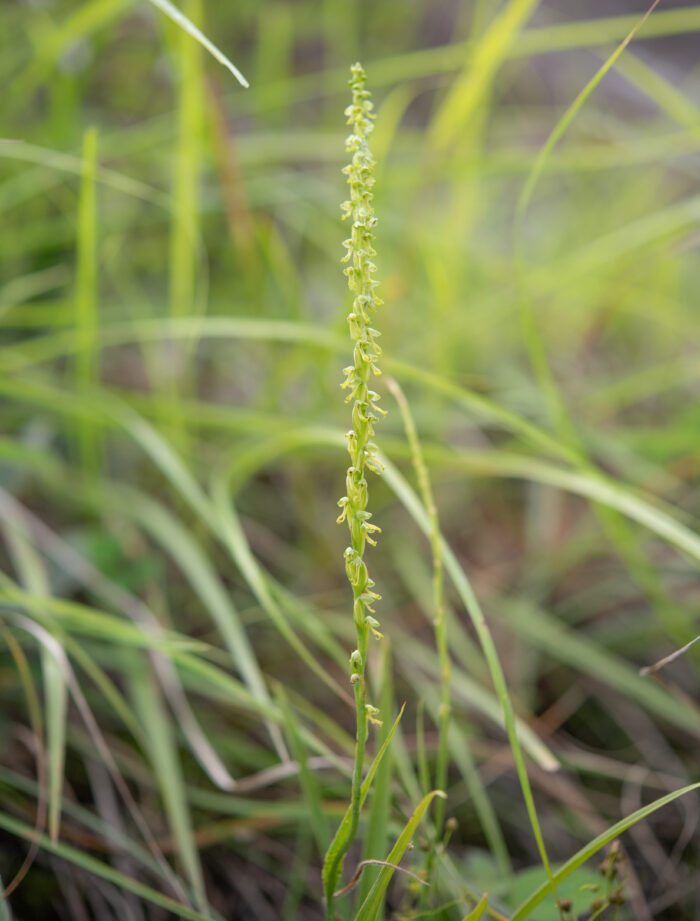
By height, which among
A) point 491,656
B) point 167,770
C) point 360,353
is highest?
point 360,353

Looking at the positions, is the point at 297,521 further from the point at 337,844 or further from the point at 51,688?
the point at 337,844

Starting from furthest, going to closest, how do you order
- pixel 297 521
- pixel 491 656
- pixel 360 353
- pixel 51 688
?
pixel 297 521 → pixel 51 688 → pixel 491 656 → pixel 360 353

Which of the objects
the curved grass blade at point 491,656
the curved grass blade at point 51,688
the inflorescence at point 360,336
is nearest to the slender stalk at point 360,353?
the inflorescence at point 360,336

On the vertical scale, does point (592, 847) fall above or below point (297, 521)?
below

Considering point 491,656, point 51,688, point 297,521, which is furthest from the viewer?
→ point 297,521

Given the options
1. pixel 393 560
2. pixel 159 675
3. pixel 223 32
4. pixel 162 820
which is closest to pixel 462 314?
pixel 393 560

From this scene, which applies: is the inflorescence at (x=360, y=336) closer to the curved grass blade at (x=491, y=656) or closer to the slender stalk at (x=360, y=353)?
the slender stalk at (x=360, y=353)

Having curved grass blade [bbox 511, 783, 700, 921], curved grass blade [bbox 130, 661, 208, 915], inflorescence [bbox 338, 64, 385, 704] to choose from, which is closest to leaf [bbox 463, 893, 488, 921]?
curved grass blade [bbox 511, 783, 700, 921]

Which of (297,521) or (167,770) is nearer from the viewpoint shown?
(167,770)

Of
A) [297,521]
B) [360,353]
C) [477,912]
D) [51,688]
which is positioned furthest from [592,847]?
[297,521]
